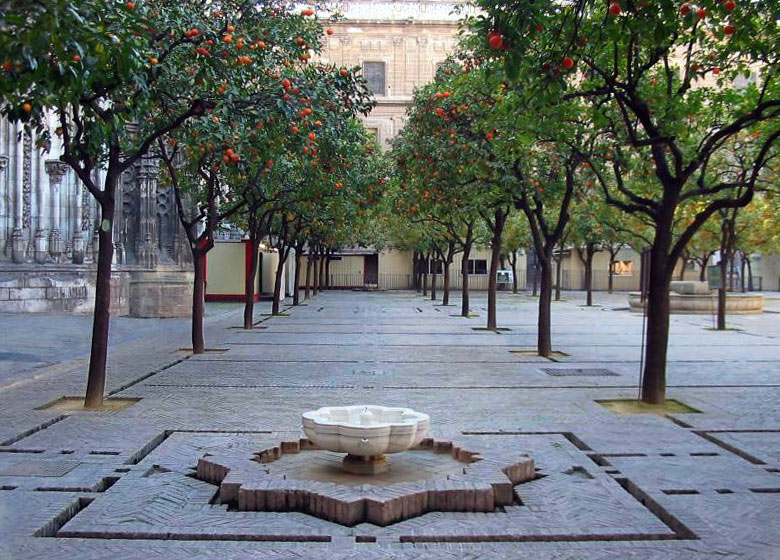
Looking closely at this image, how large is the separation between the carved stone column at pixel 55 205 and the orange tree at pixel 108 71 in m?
12.6

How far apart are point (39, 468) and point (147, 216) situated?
21.0m

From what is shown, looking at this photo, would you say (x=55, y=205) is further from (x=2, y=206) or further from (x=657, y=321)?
(x=657, y=321)

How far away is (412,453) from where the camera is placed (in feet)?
23.3

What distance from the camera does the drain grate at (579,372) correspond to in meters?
13.3

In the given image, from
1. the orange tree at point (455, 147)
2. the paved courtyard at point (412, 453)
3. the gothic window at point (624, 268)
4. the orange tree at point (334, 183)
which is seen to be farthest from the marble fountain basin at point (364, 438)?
the gothic window at point (624, 268)

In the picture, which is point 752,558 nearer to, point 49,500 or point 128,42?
point 49,500

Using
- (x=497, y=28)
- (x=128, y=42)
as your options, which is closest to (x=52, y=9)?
(x=128, y=42)

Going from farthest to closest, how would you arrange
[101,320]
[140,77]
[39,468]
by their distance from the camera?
[101,320]
[140,77]
[39,468]

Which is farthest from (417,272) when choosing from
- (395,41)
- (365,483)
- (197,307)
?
(365,483)

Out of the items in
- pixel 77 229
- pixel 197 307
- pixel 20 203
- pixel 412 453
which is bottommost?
pixel 412 453

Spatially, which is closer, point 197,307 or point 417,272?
point 197,307

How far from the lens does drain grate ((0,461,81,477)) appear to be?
21.3 feet

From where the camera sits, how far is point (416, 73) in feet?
201

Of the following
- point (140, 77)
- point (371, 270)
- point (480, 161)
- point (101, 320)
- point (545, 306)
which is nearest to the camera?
point (140, 77)
